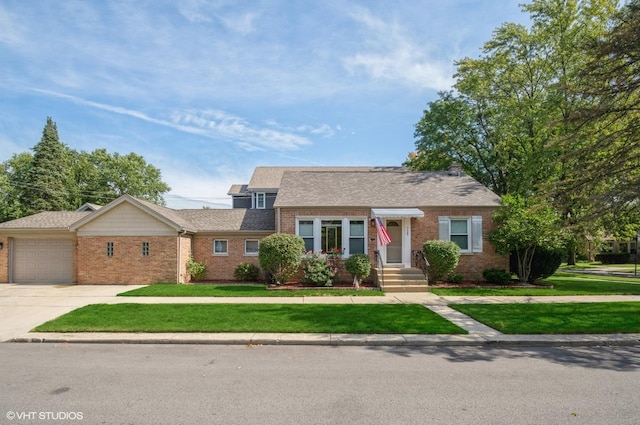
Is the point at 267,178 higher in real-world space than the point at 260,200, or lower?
higher

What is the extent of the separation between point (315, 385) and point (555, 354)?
4.88 metres

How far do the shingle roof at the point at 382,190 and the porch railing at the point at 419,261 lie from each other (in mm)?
2305

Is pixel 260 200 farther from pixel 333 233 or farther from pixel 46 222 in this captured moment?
pixel 333 233

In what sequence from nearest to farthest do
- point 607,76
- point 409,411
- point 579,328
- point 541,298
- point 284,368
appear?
point 409,411, point 284,368, point 579,328, point 607,76, point 541,298

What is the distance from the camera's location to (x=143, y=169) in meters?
48.3

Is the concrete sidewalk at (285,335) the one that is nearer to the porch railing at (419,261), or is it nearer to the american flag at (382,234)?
the american flag at (382,234)

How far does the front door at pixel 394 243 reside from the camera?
17766 millimetres

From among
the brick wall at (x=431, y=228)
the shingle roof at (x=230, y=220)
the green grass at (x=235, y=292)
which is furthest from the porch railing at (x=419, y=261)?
the shingle roof at (x=230, y=220)

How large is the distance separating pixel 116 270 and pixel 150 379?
1342 centimetres

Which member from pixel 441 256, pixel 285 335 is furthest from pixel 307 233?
pixel 285 335

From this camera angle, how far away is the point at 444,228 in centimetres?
1770

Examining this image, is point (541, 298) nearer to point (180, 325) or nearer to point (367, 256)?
point (367, 256)

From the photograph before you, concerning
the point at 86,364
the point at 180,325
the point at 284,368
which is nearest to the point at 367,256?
the point at 180,325

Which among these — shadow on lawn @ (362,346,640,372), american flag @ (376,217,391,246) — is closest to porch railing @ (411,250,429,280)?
american flag @ (376,217,391,246)
